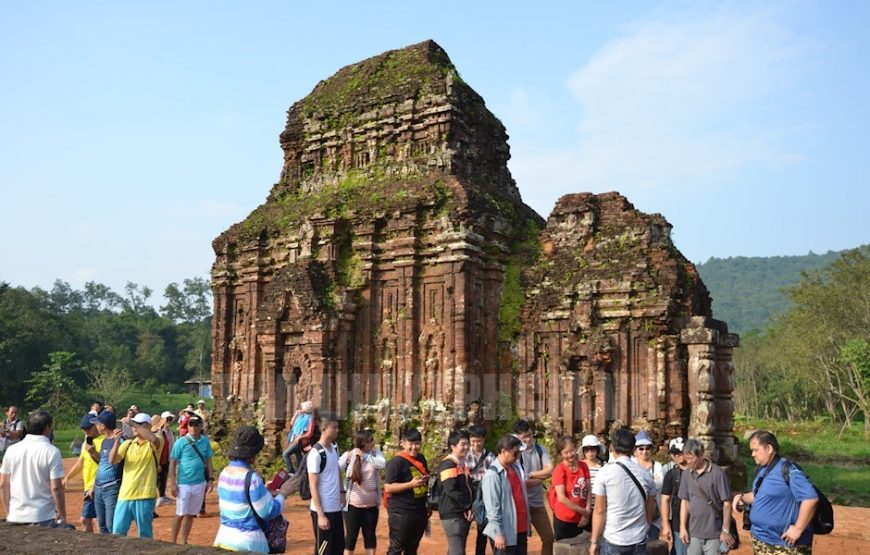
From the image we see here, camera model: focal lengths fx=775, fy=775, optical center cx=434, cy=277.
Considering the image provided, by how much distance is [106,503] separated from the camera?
7.96 metres

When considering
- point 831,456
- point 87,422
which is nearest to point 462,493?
point 87,422

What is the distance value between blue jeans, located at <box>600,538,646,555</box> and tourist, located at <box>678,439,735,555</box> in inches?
31.3

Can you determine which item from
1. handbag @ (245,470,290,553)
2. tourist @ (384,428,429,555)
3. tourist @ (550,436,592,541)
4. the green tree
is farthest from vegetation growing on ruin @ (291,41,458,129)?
the green tree

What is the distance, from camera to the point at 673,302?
1397 centimetres

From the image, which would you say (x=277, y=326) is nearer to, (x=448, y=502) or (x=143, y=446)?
(x=143, y=446)

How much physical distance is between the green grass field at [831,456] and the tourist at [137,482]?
14.0 metres

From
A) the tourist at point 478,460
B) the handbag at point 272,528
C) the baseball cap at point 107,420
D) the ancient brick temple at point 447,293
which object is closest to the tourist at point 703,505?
the tourist at point 478,460

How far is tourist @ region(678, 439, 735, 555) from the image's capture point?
21.2ft

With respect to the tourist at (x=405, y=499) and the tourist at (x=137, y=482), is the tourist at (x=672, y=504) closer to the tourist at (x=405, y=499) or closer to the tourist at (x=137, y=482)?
the tourist at (x=405, y=499)

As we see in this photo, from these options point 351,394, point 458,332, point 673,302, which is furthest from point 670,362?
point 351,394

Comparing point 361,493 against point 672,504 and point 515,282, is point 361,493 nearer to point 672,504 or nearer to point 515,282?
point 672,504

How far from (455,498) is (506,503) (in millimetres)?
570

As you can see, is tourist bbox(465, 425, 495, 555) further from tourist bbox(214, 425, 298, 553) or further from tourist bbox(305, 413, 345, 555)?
tourist bbox(214, 425, 298, 553)

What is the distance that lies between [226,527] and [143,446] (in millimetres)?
2673
